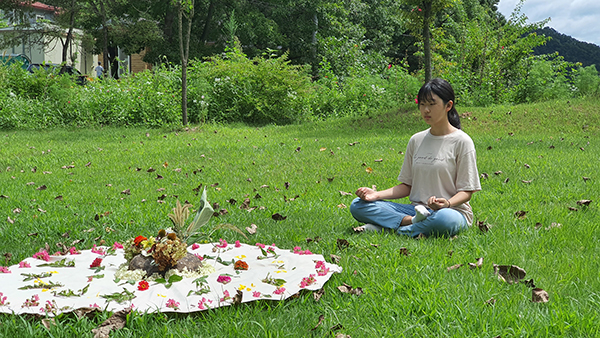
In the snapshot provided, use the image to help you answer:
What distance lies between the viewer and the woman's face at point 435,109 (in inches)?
143

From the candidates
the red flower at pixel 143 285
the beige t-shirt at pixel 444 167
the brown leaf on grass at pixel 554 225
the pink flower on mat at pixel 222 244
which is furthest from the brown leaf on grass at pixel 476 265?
the red flower at pixel 143 285

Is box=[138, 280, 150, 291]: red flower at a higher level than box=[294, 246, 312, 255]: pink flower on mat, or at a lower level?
lower

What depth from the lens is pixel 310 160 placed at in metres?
7.86

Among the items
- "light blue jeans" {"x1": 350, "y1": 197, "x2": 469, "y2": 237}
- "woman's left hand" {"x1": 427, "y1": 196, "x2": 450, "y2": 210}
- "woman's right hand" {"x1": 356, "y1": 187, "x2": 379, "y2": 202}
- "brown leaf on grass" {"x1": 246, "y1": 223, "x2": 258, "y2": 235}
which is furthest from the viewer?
"brown leaf on grass" {"x1": 246, "y1": 223, "x2": 258, "y2": 235}

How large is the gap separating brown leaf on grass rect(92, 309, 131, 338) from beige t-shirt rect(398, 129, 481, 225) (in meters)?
2.38

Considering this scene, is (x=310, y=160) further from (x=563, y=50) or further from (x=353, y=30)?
(x=353, y=30)

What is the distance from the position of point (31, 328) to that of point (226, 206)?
2840 mm

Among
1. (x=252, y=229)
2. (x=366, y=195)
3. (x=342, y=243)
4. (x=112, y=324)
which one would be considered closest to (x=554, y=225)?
(x=366, y=195)

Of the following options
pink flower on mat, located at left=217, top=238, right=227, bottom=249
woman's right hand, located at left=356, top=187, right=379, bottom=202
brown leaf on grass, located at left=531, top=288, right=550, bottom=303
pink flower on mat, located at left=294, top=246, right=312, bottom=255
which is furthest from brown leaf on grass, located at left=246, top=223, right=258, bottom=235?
brown leaf on grass, located at left=531, top=288, right=550, bottom=303

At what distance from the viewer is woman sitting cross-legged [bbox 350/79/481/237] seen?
12.0 feet

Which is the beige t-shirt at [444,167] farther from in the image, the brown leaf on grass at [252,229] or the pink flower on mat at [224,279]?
the pink flower on mat at [224,279]

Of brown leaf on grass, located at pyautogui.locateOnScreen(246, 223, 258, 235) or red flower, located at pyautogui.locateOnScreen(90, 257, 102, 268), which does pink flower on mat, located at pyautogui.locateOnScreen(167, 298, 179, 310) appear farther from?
brown leaf on grass, located at pyautogui.locateOnScreen(246, 223, 258, 235)

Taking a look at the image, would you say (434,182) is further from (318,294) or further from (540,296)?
(318,294)

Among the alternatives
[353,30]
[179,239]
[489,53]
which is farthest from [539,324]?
[353,30]
